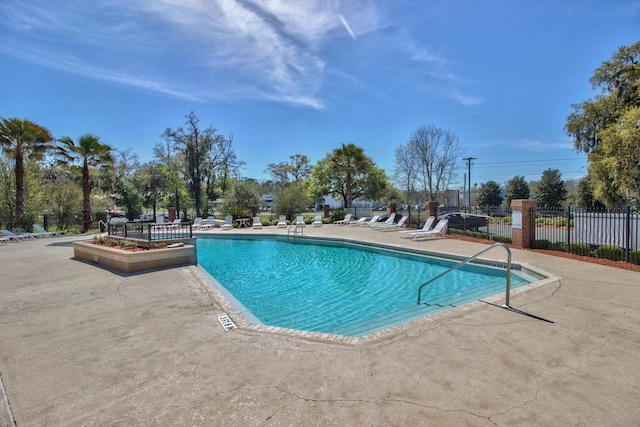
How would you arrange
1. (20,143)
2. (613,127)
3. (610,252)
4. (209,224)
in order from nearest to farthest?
(610,252), (613,127), (20,143), (209,224)

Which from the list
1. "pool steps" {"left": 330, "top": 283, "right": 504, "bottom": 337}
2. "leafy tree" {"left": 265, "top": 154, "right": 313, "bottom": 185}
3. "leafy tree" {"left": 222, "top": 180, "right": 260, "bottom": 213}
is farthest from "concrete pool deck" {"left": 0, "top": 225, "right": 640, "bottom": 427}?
"leafy tree" {"left": 265, "top": 154, "right": 313, "bottom": 185}

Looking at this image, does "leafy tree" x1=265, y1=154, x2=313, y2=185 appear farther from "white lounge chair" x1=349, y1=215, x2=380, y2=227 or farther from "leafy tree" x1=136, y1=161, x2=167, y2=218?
"white lounge chair" x1=349, y1=215, x2=380, y2=227

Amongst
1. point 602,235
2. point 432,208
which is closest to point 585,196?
point 432,208

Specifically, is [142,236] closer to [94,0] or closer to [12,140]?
[94,0]

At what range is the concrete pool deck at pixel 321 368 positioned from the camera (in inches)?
96.1

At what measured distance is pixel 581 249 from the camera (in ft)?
30.2

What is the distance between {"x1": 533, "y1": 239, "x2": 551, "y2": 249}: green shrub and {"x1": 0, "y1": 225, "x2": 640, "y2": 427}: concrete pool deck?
224 inches

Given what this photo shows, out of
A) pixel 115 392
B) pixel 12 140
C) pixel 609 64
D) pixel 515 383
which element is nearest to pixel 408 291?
pixel 515 383

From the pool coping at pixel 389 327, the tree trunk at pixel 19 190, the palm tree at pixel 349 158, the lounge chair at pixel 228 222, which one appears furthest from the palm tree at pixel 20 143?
the palm tree at pixel 349 158

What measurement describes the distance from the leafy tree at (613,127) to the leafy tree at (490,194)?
21.4 meters

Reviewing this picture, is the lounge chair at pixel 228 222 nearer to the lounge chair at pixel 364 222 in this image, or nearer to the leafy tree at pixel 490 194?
the lounge chair at pixel 364 222

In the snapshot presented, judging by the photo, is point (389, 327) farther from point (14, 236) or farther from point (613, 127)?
point (14, 236)

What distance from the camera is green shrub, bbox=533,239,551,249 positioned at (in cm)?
1025

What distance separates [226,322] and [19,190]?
1913cm
